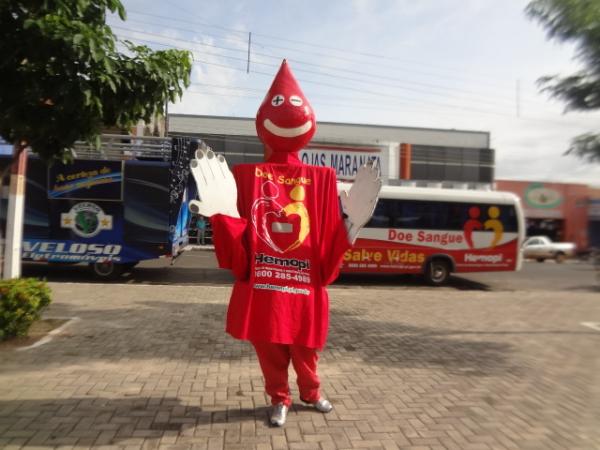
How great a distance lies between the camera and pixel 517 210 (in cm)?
1185

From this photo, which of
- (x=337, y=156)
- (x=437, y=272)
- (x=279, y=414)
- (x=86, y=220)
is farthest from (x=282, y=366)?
(x=337, y=156)

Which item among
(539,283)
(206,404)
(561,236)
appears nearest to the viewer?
(206,404)

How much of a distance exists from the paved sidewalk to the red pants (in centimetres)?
23

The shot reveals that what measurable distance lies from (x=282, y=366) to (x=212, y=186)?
4.76ft

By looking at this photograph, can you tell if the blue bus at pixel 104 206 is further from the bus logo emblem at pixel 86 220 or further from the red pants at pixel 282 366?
the red pants at pixel 282 366

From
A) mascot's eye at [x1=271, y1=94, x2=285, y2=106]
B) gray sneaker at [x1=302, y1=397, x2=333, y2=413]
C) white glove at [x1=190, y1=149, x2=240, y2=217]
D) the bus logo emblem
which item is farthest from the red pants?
the bus logo emblem

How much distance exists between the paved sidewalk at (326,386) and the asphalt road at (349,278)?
416cm

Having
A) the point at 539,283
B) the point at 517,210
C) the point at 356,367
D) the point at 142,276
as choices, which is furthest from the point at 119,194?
the point at 539,283

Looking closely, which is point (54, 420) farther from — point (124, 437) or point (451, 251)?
point (451, 251)

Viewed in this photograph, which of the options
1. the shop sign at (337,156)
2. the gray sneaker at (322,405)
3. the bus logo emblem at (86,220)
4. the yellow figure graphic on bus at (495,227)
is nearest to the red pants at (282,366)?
the gray sneaker at (322,405)

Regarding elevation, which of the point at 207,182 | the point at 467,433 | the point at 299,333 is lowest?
the point at 467,433

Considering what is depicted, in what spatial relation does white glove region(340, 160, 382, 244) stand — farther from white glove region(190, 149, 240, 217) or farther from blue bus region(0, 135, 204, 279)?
blue bus region(0, 135, 204, 279)

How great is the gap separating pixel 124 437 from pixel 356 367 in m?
2.43

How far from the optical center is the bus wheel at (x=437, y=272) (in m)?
11.7
